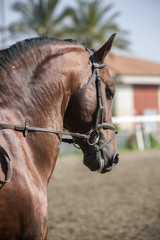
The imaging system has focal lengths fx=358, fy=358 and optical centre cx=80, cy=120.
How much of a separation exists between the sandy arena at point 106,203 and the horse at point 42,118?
273cm

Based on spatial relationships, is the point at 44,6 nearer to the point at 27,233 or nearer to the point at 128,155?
the point at 128,155

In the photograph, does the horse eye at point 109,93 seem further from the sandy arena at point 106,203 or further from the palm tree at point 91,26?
the palm tree at point 91,26

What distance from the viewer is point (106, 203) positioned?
7.03m

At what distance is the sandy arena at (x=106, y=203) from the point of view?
17.6ft

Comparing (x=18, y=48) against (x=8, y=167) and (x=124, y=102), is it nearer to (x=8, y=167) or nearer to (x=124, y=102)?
(x=8, y=167)

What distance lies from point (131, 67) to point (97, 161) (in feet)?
94.1

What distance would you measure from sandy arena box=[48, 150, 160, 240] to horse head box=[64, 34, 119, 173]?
2.54m

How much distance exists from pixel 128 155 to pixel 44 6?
11447mm

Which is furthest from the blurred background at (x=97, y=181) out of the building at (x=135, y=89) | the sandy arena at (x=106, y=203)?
the building at (x=135, y=89)

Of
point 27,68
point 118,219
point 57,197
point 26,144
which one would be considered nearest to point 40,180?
point 26,144

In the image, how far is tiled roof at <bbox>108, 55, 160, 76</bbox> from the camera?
28.1 m

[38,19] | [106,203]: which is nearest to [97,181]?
[106,203]

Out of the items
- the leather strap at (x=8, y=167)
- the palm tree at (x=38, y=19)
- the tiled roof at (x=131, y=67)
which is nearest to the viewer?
the leather strap at (x=8, y=167)

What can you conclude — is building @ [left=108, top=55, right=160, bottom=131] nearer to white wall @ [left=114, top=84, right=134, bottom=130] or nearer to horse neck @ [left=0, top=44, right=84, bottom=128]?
white wall @ [left=114, top=84, right=134, bottom=130]
